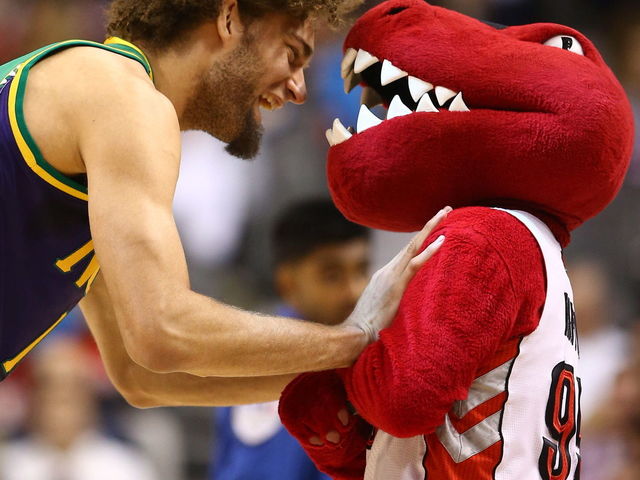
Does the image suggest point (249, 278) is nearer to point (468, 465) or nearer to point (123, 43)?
point (123, 43)

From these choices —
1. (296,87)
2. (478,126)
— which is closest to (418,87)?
(478,126)

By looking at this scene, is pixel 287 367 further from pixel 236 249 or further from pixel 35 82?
pixel 236 249

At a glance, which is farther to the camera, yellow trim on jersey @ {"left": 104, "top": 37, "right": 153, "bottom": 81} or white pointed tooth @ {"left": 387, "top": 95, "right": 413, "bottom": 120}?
yellow trim on jersey @ {"left": 104, "top": 37, "right": 153, "bottom": 81}

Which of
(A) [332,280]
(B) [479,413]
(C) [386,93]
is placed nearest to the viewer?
(B) [479,413]

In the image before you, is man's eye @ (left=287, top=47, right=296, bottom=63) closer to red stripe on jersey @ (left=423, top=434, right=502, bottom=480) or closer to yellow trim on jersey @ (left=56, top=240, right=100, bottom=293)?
yellow trim on jersey @ (left=56, top=240, right=100, bottom=293)

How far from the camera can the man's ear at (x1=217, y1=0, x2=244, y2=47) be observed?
2305mm

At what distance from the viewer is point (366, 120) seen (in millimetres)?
2061

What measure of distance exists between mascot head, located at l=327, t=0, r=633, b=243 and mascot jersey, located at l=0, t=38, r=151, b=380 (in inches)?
19.9

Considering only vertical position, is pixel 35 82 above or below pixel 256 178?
above

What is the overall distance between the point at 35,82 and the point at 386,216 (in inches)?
28.5

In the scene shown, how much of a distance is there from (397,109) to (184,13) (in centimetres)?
Result: 60

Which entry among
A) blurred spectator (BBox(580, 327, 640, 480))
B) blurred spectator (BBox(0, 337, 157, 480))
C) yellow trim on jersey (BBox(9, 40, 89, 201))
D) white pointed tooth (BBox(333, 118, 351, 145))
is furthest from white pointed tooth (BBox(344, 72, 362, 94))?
blurred spectator (BBox(0, 337, 157, 480))

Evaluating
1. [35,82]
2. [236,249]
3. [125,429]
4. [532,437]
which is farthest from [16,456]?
[532,437]

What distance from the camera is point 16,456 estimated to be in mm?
4238
